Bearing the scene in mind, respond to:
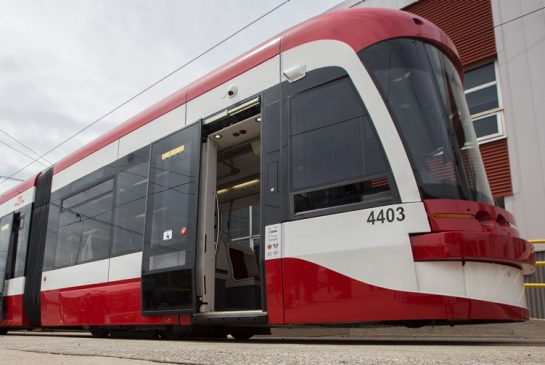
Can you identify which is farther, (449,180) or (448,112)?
(448,112)

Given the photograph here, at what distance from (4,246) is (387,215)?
9389 millimetres

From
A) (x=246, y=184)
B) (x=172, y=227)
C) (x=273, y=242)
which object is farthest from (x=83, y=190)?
(x=273, y=242)

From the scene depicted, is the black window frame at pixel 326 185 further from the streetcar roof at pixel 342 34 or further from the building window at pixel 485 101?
the building window at pixel 485 101

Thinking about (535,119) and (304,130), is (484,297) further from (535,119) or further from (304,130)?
(535,119)

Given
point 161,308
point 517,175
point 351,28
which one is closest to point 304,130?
point 351,28

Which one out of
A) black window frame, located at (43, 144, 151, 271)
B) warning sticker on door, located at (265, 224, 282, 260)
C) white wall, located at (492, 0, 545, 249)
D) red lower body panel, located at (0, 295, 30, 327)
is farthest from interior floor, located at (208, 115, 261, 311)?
white wall, located at (492, 0, 545, 249)

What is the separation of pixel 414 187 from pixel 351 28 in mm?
1636

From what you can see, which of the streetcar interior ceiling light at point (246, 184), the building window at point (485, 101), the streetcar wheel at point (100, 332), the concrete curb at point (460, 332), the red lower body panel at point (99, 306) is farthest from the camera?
the building window at point (485, 101)

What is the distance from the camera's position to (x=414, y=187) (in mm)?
3893

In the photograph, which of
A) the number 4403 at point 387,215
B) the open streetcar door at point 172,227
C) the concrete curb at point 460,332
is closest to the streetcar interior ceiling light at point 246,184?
the open streetcar door at point 172,227

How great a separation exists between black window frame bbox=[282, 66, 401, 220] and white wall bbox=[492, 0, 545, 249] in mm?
6139

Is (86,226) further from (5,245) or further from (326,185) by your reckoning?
(326,185)

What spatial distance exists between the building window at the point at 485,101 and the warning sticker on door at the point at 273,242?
22.3 ft

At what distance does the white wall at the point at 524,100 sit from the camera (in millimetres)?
9008
